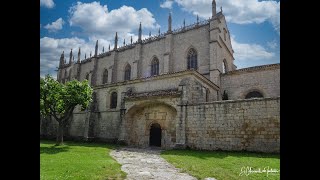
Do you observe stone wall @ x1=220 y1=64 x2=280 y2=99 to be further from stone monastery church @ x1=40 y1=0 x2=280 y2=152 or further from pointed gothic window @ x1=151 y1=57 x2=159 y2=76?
pointed gothic window @ x1=151 y1=57 x2=159 y2=76

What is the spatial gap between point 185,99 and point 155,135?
475 centimetres

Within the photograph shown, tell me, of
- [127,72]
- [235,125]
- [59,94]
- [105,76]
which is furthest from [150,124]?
[105,76]

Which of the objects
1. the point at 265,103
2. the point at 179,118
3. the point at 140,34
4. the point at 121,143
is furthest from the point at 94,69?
the point at 265,103

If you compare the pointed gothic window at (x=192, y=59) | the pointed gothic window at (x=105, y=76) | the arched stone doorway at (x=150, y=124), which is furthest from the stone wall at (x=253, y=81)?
the pointed gothic window at (x=105, y=76)

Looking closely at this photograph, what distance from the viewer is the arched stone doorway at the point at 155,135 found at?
63.8ft

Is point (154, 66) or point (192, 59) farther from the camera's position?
point (154, 66)

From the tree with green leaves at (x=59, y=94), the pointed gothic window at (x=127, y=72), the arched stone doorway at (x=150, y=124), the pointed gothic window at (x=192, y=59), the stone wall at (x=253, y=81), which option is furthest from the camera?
the pointed gothic window at (x=127, y=72)

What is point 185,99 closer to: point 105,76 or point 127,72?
point 127,72

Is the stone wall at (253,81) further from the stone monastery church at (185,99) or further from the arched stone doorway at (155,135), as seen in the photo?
the arched stone doorway at (155,135)

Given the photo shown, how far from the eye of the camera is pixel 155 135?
19672 mm

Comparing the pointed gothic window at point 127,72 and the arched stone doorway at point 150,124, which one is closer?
the arched stone doorway at point 150,124
